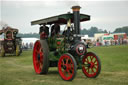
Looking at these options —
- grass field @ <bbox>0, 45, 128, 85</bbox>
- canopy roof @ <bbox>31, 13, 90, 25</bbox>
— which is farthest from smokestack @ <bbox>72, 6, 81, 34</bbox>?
grass field @ <bbox>0, 45, 128, 85</bbox>

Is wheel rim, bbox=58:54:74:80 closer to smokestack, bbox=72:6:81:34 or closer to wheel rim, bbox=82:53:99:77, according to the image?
wheel rim, bbox=82:53:99:77

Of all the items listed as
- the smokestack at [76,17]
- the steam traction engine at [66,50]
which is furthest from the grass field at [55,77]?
the smokestack at [76,17]

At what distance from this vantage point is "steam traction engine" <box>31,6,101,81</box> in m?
6.76

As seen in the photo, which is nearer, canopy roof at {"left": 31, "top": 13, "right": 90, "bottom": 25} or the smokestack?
the smokestack

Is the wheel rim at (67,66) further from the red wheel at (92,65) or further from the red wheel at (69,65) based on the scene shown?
the red wheel at (92,65)

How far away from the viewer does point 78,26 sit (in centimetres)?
708

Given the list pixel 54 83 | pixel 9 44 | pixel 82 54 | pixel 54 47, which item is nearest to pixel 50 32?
pixel 54 47

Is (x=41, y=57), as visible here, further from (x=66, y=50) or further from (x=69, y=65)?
(x=69, y=65)

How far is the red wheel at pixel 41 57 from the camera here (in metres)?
7.68

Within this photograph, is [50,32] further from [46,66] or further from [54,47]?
[46,66]

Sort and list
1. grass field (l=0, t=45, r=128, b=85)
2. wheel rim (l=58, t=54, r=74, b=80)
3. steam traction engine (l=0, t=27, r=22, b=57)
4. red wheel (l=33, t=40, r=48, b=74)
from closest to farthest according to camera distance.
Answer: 1. grass field (l=0, t=45, r=128, b=85)
2. wheel rim (l=58, t=54, r=74, b=80)
3. red wheel (l=33, t=40, r=48, b=74)
4. steam traction engine (l=0, t=27, r=22, b=57)

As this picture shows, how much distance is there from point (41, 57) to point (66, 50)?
49.9 inches

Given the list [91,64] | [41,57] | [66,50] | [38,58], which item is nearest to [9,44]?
[38,58]

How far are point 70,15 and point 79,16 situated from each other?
30 cm
